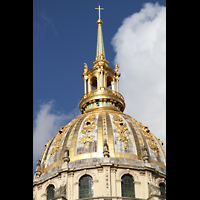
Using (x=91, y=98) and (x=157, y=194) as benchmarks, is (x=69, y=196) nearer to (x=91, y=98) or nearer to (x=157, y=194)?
(x=157, y=194)

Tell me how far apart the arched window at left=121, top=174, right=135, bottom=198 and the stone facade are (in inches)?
19.0

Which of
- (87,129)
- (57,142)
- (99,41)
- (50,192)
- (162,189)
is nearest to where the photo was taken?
(50,192)

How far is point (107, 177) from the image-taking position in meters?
53.7

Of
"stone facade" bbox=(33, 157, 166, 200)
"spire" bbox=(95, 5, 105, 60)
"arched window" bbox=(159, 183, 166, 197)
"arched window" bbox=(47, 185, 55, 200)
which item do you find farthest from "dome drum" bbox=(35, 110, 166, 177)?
"spire" bbox=(95, 5, 105, 60)

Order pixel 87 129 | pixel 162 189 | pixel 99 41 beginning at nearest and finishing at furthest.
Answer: pixel 162 189 → pixel 87 129 → pixel 99 41

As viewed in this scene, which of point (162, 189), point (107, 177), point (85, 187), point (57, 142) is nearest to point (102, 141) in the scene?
point (107, 177)

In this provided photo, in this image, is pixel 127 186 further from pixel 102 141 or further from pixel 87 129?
pixel 87 129

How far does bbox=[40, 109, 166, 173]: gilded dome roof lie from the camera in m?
56.6

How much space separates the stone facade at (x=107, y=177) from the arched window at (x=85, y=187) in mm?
467

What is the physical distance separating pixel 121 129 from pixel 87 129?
448cm
